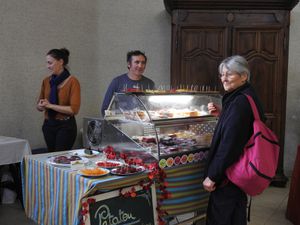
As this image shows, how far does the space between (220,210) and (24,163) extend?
1.52 m

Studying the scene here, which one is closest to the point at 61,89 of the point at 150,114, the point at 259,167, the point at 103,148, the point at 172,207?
the point at 103,148

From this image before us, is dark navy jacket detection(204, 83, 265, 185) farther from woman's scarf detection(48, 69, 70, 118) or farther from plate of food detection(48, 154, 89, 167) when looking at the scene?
woman's scarf detection(48, 69, 70, 118)

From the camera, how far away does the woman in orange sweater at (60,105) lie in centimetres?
344

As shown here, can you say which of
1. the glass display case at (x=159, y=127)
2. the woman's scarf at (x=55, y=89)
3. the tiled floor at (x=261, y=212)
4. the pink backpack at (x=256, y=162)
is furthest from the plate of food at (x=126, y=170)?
the tiled floor at (x=261, y=212)

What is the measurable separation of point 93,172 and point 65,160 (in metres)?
0.36

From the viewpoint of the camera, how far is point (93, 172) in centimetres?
223

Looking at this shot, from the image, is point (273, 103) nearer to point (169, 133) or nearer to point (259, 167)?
point (169, 133)

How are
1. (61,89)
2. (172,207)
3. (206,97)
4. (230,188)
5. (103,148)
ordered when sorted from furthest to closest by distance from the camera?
1. (61,89)
2. (206,97)
3. (103,148)
4. (172,207)
5. (230,188)

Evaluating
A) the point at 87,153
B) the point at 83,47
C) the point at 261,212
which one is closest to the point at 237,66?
the point at 87,153

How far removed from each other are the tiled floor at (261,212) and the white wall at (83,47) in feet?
3.34

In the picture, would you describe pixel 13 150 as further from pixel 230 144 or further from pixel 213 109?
pixel 230 144

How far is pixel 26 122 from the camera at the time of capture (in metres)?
4.60

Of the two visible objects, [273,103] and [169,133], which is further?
[273,103]

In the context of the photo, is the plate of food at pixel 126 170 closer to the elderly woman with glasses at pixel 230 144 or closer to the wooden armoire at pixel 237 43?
the elderly woman with glasses at pixel 230 144
